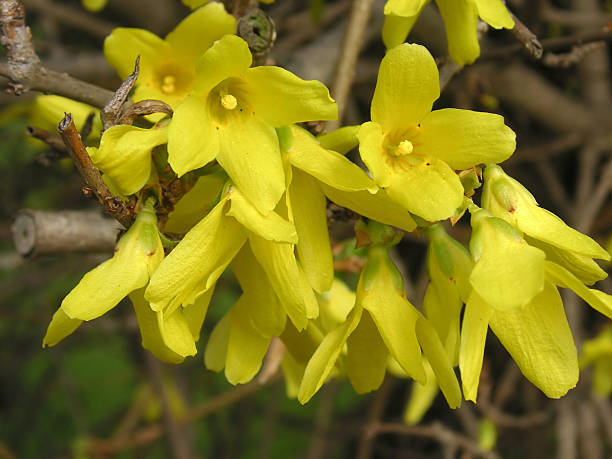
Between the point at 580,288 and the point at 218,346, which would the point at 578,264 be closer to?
the point at 580,288

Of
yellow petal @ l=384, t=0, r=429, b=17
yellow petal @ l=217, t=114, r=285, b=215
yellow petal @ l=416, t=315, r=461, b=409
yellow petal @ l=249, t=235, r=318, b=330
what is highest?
yellow petal @ l=384, t=0, r=429, b=17

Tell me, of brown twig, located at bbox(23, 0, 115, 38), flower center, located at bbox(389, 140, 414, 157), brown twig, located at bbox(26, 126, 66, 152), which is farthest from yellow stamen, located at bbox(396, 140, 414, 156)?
brown twig, located at bbox(23, 0, 115, 38)

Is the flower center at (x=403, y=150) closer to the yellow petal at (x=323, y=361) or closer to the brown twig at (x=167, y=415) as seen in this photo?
the yellow petal at (x=323, y=361)

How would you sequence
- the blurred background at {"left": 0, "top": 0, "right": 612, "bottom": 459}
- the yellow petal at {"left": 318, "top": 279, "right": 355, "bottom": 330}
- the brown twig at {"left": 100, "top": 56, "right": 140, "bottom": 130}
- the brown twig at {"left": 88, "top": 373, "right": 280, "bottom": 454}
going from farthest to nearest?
the brown twig at {"left": 88, "top": 373, "right": 280, "bottom": 454}, the blurred background at {"left": 0, "top": 0, "right": 612, "bottom": 459}, the yellow petal at {"left": 318, "top": 279, "right": 355, "bottom": 330}, the brown twig at {"left": 100, "top": 56, "right": 140, "bottom": 130}

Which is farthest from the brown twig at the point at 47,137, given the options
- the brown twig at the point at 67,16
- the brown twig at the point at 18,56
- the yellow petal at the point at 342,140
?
the brown twig at the point at 67,16

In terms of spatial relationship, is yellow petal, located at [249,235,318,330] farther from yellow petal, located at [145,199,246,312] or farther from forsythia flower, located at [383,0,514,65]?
forsythia flower, located at [383,0,514,65]

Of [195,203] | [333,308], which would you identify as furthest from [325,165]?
[333,308]
